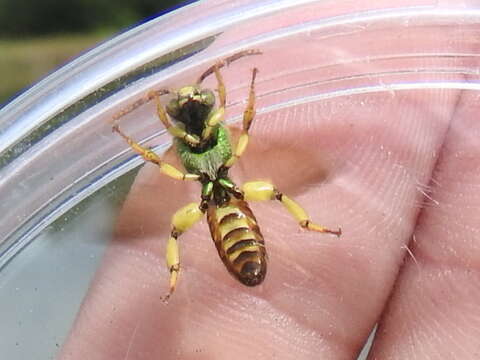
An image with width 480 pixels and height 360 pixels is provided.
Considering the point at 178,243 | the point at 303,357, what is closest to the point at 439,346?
the point at 303,357

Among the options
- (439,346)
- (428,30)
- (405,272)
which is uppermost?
(428,30)

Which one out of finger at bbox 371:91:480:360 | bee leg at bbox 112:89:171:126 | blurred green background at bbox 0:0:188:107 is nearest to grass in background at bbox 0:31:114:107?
blurred green background at bbox 0:0:188:107

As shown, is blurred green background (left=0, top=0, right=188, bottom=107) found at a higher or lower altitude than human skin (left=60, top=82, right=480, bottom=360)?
higher

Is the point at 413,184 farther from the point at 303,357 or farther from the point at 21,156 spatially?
the point at 21,156

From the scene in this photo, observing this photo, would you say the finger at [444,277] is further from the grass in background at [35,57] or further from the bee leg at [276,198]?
the grass in background at [35,57]

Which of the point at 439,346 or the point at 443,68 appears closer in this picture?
the point at 439,346

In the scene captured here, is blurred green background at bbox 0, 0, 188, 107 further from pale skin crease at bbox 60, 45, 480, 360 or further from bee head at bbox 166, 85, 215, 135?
bee head at bbox 166, 85, 215, 135

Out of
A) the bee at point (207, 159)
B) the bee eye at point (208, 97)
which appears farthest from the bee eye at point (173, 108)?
the bee eye at point (208, 97)
